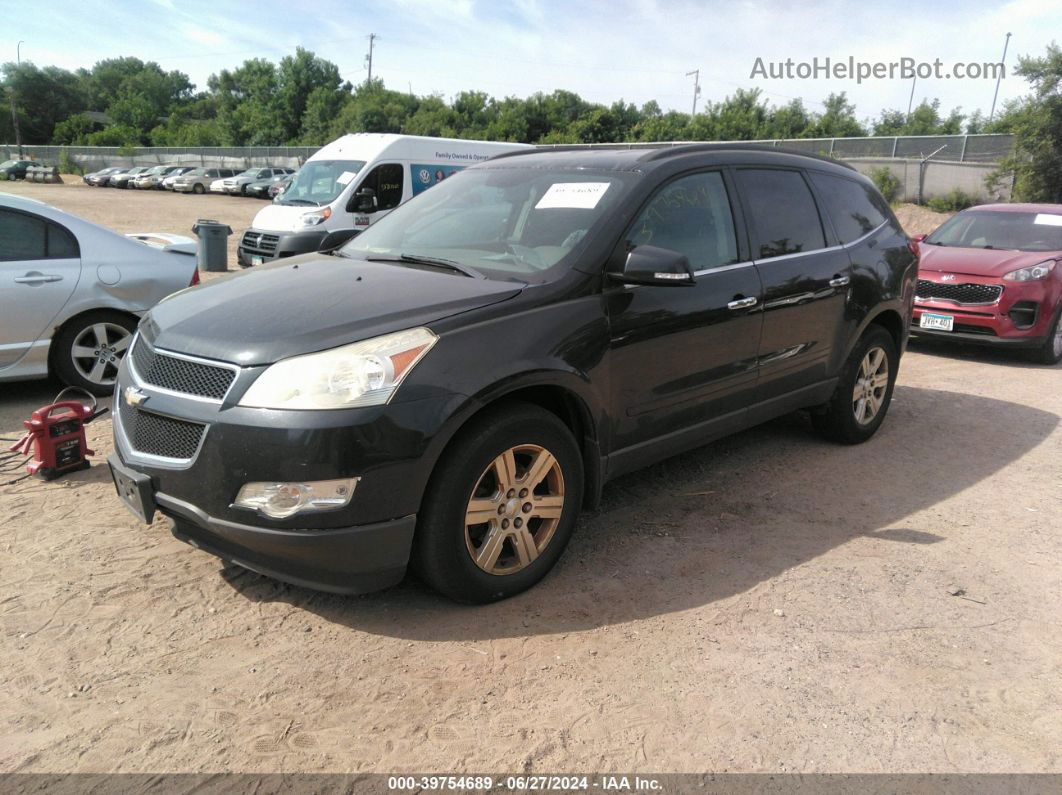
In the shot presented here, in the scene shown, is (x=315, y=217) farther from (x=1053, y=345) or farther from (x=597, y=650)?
(x=597, y=650)

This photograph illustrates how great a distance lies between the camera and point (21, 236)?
571 cm

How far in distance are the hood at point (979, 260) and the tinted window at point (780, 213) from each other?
4.19 metres

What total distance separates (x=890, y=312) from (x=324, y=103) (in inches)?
2885

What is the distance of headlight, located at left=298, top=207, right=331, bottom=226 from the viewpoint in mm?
12359

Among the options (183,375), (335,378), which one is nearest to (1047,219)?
(335,378)

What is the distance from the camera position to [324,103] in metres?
71.1

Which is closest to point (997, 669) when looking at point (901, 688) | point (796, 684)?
point (901, 688)

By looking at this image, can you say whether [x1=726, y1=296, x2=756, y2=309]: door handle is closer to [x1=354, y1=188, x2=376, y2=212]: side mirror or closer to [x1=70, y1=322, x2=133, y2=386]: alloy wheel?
[x1=70, y1=322, x2=133, y2=386]: alloy wheel

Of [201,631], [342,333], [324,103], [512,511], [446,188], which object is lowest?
[201,631]

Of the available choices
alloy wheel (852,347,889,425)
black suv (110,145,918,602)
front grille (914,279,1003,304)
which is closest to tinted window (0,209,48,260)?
black suv (110,145,918,602)

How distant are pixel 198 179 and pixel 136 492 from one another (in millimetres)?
46138

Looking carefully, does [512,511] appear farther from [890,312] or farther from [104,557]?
[890,312]

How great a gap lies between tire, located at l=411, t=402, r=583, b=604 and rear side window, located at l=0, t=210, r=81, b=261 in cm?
435

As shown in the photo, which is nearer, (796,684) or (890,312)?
(796,684)
